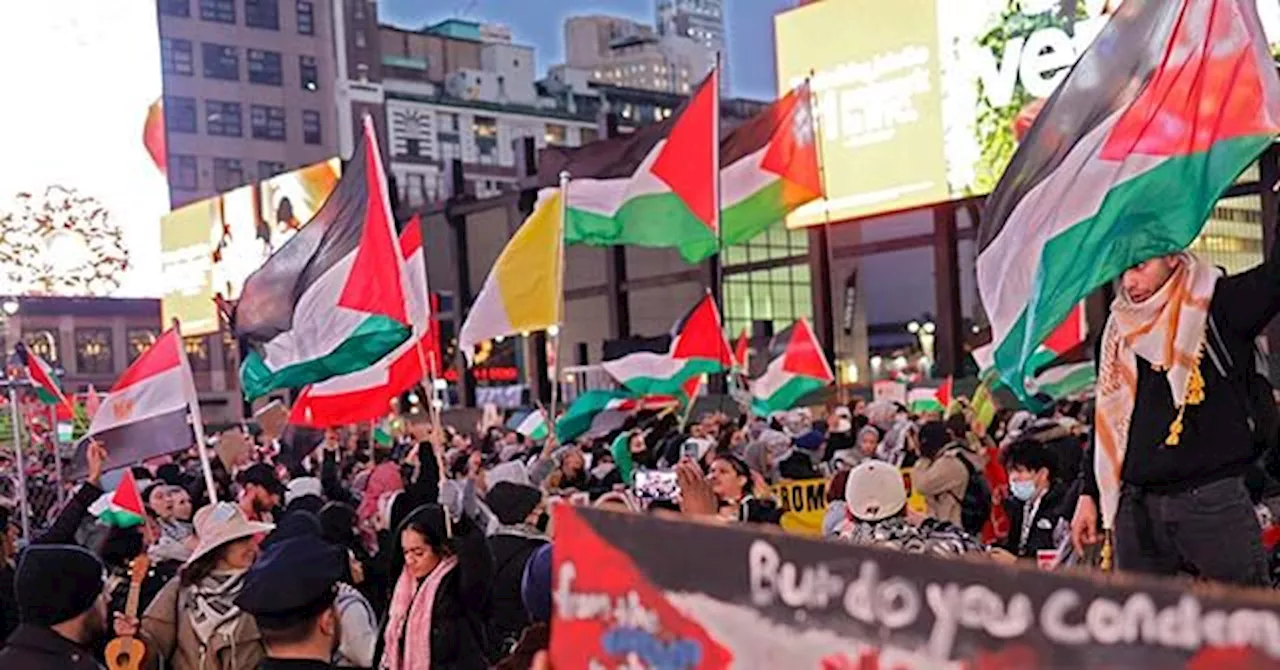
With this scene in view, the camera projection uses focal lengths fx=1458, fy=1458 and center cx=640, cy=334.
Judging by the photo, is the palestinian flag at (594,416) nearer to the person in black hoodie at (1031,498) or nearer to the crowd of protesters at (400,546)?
the crowd of protesters at (400,546)

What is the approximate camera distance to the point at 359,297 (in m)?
8.41

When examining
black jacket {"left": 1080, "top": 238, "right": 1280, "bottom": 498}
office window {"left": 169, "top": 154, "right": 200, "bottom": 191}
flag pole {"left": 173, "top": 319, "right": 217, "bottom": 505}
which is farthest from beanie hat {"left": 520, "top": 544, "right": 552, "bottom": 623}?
office window {"left": 169, "top": 154, "right": 200, "bottom": 191}

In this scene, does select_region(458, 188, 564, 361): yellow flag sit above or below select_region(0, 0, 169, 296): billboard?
below

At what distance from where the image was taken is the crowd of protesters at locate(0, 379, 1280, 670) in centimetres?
407

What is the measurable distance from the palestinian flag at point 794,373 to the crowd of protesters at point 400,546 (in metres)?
4.41

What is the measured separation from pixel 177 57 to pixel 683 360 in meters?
63.8

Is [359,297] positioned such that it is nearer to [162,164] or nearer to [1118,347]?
[1118,347]

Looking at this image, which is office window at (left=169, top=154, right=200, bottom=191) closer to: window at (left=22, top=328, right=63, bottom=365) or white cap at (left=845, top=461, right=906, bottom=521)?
A: window at (left=22, top=328, right=63, bottom=365)

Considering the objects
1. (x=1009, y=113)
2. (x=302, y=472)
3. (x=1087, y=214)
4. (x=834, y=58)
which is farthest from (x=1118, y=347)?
(x=834, y=58)

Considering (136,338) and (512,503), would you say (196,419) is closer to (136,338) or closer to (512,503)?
(512,503)

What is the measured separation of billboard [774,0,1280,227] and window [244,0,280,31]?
4943 cm

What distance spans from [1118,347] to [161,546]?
4296 millimetres

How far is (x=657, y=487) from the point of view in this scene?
24.0ft

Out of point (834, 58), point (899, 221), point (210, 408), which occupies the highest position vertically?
point (834, 58)
